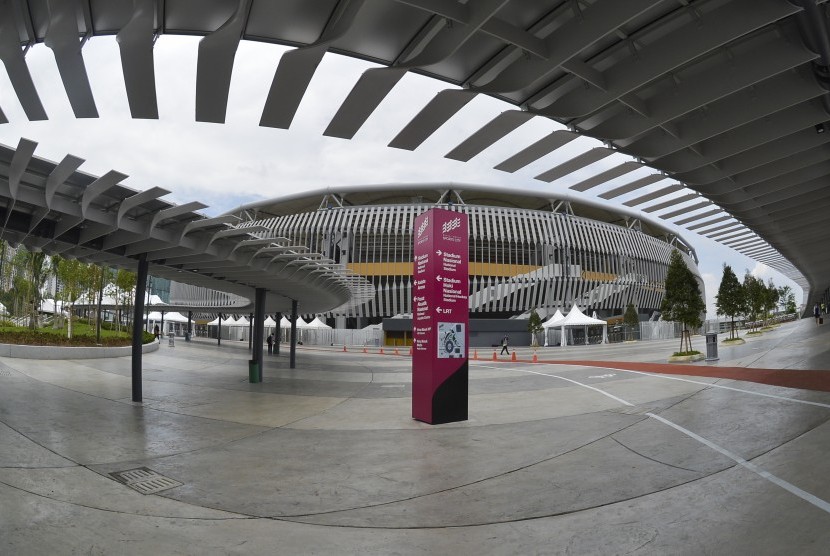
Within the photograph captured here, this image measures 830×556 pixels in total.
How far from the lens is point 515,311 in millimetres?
62250

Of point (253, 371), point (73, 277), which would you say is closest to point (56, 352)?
point (73, 277)

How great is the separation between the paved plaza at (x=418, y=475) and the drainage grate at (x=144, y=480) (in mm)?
46

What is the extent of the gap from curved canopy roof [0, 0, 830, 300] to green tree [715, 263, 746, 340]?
3126 centimetres

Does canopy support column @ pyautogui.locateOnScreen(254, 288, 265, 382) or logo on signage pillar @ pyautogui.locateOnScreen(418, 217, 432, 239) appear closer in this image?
logo on signage pillar @ pyautogui.locateOnScreen(418, 217, 432, 239)

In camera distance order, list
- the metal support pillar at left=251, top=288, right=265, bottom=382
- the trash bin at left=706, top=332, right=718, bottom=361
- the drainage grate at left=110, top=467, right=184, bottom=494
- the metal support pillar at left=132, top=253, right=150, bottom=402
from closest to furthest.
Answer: the drainage grate at left=110, top=467, right=184, bottom=494
the metal support pillar at left=132, top=253, right=150, bottom=402
the metal support pillar at left=251, top=288, right=265, bottom=382
the trash bin at left=706, top=332, right=718, bottom=361

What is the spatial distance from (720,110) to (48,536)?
7.97 meters

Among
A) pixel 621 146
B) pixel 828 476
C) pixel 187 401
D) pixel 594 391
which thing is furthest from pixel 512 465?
pixel 187 401

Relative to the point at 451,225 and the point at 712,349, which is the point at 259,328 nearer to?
the point at 451,225

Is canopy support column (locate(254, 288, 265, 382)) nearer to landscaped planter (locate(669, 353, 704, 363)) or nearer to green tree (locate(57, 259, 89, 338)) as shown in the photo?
green tree (locate(57, 259, 89, 338))

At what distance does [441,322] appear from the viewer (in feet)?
34.1

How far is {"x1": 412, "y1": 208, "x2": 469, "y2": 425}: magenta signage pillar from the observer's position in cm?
1025

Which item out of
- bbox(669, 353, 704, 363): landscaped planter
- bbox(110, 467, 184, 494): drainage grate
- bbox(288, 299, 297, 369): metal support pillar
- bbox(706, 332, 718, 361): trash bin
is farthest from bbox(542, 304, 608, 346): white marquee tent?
bbox(110, 467, 184, 494): drainage grate

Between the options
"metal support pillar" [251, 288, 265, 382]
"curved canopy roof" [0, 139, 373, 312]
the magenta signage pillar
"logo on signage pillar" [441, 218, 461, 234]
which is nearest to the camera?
"curved canopy roof" [0, 139, 373, 312]

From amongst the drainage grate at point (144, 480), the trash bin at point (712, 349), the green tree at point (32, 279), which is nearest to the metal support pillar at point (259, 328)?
the drainage grate at point (144, 480)
